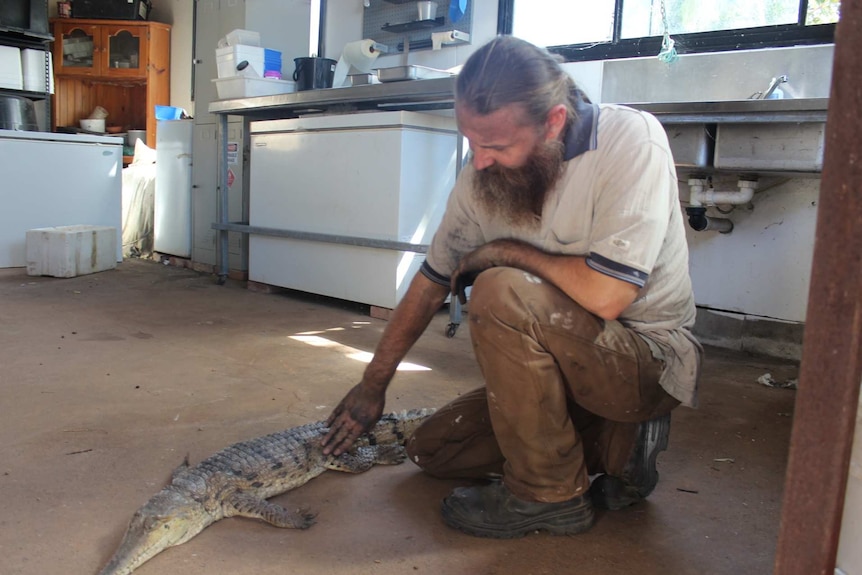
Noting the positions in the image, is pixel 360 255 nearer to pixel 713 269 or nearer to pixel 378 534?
pixel 713 269

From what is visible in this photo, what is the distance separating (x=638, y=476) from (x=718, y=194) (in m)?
1.79

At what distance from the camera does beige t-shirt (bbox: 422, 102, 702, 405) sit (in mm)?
1386

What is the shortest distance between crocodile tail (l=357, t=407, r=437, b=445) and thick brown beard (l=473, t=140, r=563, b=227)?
0.72 m

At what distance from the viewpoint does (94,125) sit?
24.9 ft

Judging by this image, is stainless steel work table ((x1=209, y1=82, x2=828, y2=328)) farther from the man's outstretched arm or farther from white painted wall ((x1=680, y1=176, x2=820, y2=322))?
the man's outstretched arm

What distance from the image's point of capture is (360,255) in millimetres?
3891

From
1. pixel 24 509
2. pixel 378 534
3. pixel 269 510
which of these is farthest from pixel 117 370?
pixel 378 534

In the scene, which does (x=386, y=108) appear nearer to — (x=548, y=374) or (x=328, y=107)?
(x=328, y=107)

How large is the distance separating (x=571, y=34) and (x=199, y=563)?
345cm

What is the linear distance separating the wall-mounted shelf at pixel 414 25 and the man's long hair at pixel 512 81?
3.09 metres

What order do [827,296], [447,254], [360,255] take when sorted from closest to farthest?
1. [827,296]
2. [447,254]
3. [360,255]

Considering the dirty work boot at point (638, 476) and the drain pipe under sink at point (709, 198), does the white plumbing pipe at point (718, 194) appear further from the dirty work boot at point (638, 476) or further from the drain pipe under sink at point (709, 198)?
the dirty work boot at point (638, 476)

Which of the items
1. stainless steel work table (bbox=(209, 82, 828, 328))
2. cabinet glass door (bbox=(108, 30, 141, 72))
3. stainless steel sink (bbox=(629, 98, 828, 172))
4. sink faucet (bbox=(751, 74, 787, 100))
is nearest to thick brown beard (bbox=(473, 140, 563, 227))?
stainless steel work table (bbox=(209, 82, 828, 328))

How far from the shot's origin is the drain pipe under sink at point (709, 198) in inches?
118
